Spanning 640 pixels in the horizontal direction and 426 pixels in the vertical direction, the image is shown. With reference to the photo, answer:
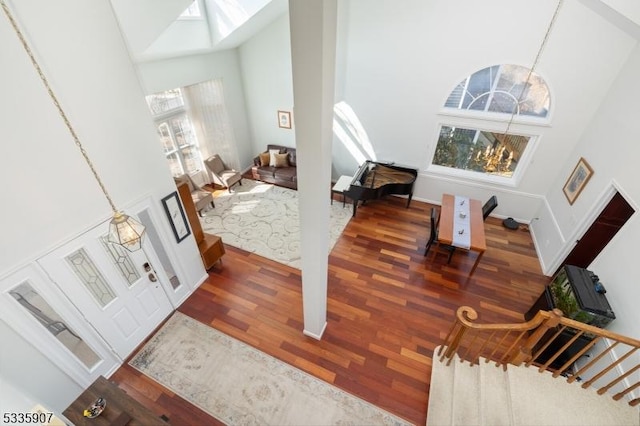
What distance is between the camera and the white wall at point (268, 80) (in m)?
6.65

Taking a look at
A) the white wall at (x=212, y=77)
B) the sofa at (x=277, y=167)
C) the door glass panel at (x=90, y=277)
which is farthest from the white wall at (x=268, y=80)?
the door glass panel at (x=90, y=277)

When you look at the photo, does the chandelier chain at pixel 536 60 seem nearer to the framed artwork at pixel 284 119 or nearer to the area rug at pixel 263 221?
the area rug at pixel 263 221

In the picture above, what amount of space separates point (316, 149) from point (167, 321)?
12.4 feet

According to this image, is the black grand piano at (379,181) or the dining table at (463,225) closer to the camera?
the dining table at (463,225)

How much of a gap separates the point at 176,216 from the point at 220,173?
3837 mm

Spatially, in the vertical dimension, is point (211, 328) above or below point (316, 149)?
below

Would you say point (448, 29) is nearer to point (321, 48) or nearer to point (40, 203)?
point (321, 48)

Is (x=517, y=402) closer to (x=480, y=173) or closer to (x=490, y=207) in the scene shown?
(x=490, y=207)

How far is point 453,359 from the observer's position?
11.3 feet

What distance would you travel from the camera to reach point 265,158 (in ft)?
25.9

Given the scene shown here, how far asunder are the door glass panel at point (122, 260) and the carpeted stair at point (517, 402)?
4094 mm

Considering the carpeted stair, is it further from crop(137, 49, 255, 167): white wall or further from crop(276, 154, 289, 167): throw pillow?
crop(137, 49, 255, 167): white wall

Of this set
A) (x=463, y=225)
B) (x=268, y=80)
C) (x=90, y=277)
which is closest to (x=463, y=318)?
(x=463, y=225)

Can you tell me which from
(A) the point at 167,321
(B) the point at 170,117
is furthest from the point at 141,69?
(A) the point at 167,321
